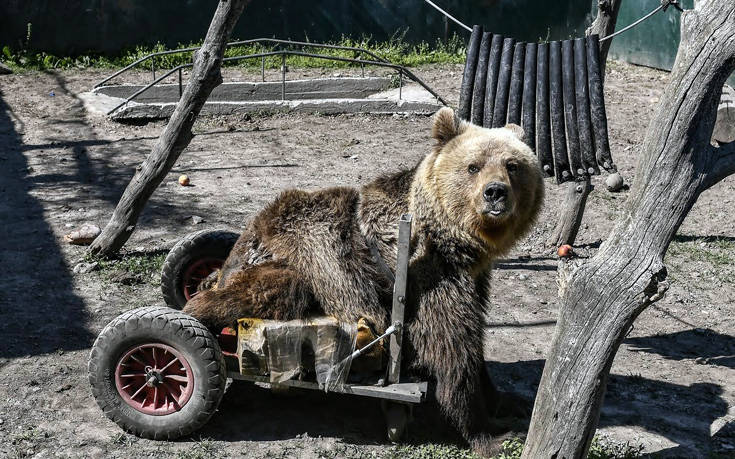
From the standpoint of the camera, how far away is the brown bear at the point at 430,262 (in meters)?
4.96

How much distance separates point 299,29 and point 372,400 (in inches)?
448

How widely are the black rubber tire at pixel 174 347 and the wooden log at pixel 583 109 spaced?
331 cm

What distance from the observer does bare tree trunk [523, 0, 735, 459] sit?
378 cm

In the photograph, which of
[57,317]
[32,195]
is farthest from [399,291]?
[32,195]

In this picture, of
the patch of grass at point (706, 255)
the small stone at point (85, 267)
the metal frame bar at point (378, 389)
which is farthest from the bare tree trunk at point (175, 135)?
the patch of grass at point (706, 255)

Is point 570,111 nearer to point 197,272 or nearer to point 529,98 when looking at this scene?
point 529,98

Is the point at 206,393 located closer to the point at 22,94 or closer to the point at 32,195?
the point at 32,195

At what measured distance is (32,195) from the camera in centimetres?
909

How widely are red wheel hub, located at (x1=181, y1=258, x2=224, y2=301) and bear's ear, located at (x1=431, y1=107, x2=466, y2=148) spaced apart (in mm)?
1931

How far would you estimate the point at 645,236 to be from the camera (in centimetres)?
391

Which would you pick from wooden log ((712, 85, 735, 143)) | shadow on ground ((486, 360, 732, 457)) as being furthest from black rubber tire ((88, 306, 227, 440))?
wooden log ((712, 85, 735, 143))

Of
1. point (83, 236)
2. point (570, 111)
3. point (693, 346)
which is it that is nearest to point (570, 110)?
point (570, 111)

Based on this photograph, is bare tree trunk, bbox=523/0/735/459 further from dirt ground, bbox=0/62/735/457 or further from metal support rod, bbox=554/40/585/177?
metal support rod, bbox=554/40/585/177

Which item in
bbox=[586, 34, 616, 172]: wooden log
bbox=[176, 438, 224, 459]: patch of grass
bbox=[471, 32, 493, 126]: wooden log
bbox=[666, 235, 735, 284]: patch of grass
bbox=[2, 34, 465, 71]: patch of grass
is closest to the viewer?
bbox=[176, 438, 224, 459]: patch of grass
